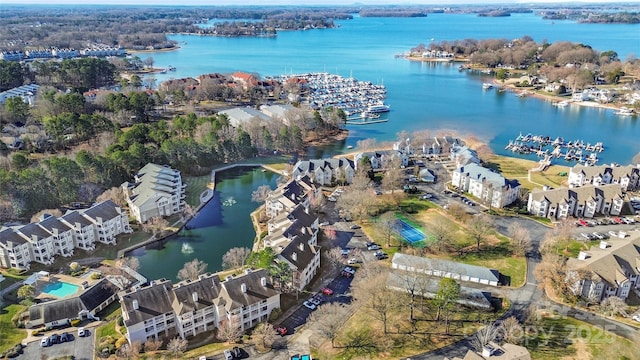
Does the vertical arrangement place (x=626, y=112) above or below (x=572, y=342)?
above

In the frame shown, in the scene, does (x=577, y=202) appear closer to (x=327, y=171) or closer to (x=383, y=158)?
(x=383, y=158)

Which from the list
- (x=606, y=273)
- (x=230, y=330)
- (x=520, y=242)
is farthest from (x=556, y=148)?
(x=230, y=330)

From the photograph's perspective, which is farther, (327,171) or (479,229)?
(327,171)

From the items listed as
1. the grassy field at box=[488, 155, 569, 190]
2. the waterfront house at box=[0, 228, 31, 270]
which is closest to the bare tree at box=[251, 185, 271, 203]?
the waterfront house at box=[0, 228, 31, 270]

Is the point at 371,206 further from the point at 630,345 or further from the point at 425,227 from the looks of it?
the point at 630,345

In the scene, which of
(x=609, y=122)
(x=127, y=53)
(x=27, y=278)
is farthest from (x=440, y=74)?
(x=27, y=278)

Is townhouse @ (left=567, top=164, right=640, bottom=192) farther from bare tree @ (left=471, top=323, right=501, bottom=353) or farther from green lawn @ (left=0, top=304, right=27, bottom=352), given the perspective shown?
green lawn @ (left=0, top=304, right=27, bottom=352)

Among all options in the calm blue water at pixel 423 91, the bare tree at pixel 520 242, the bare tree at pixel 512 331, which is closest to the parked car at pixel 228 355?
the bare tree at pixel 512 331

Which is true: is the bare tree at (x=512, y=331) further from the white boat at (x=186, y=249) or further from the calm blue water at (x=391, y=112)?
the white boat at (x=186, y=249)
